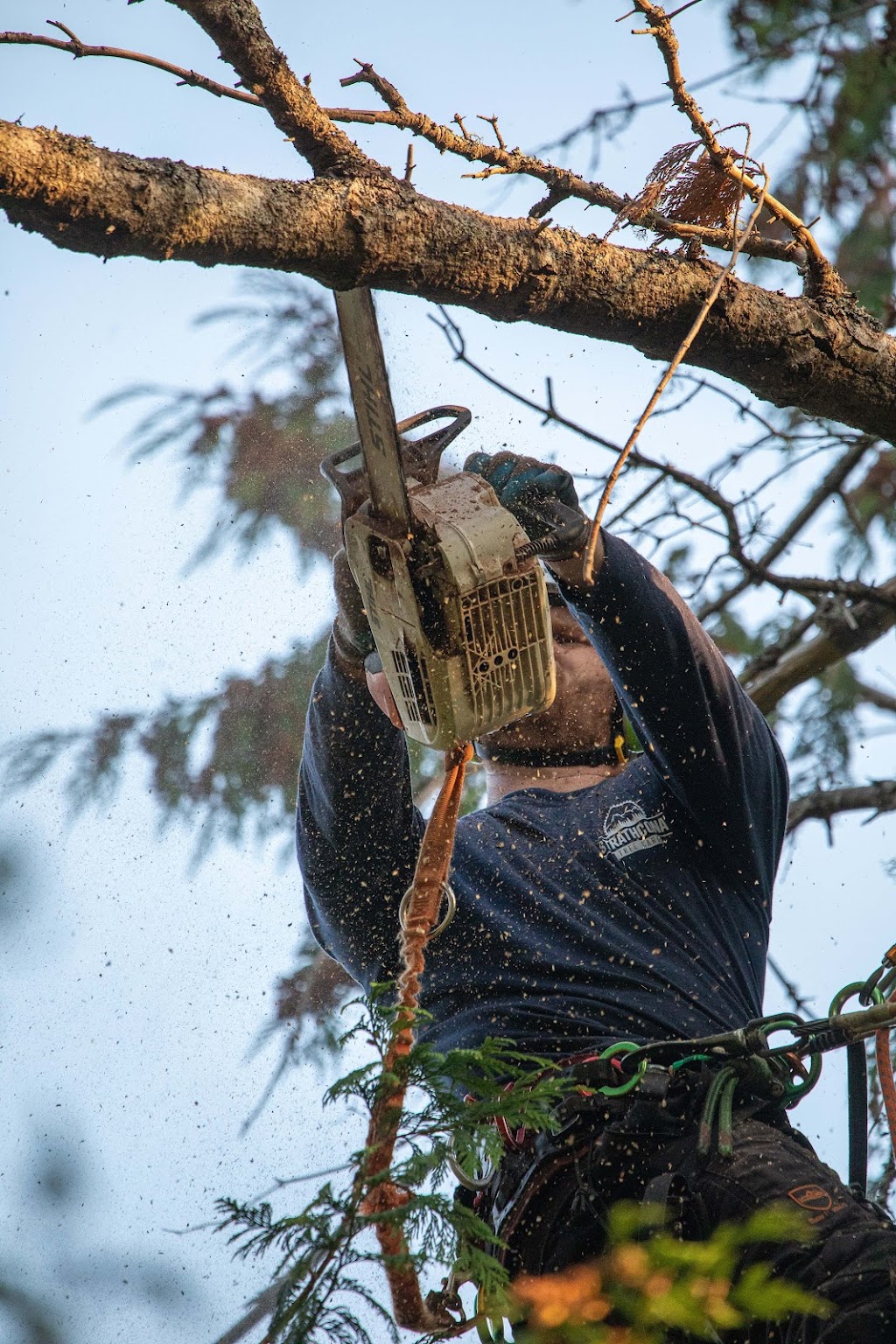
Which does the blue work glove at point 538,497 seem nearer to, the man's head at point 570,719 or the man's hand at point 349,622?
the man's hand at point 349,622

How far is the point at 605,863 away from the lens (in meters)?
2.53

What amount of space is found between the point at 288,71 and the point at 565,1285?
5.24 feet

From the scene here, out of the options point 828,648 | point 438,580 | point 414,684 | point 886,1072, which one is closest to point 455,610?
point 438,580

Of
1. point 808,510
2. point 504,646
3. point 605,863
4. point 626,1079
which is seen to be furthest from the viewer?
point 808,510

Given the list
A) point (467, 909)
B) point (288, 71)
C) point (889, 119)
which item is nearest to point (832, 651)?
point (889, 119)

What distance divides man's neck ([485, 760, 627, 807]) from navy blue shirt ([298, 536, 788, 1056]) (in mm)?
237

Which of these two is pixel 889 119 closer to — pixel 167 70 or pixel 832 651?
pixel 832 651

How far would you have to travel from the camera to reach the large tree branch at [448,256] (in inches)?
57.6

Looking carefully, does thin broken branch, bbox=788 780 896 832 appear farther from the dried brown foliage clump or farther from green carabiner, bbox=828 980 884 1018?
the dried brown foliage clump

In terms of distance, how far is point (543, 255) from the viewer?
1.89 m

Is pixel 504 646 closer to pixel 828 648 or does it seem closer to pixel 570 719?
pixel 570 719

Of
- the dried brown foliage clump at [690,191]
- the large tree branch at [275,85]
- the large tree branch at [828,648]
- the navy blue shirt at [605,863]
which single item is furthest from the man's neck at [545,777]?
the large tree branch at [275,85]

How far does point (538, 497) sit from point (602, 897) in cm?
85

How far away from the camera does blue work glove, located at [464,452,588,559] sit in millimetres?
2186
